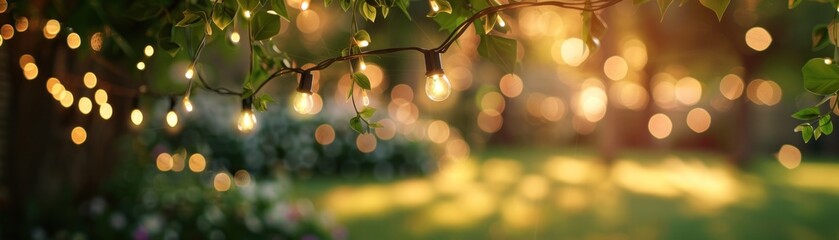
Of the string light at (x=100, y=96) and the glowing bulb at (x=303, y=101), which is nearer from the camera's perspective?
the glowing bulb at (x=303, y=101)

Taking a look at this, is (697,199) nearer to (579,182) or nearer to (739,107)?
(579,182)

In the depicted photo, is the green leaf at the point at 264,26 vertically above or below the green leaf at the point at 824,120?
above

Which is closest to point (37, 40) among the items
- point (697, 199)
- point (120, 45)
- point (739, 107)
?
point (120, 45)

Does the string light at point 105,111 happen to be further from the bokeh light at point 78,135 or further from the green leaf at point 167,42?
the green leaf at point 167,42

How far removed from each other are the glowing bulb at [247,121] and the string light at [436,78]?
0.52 meters

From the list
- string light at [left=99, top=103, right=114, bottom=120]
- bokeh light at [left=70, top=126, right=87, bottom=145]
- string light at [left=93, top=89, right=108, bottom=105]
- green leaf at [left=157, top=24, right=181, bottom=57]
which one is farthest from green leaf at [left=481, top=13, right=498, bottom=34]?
bokeh light at [left=70, top=126, right=87, bottom=145]

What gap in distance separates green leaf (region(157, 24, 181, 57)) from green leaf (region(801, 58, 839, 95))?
5.54 feet

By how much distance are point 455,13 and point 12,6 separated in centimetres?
222

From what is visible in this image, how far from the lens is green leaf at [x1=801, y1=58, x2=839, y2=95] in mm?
1848

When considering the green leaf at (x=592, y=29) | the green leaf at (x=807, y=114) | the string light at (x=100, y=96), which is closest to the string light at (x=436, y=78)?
the green leaf at (x=592, y=29)

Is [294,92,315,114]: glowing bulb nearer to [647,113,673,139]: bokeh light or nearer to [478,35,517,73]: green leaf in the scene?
[478,35,517,73]: green leaf

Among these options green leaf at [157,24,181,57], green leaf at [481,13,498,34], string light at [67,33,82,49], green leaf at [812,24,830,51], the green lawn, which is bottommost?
the green lawn

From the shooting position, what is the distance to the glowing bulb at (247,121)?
207 cm

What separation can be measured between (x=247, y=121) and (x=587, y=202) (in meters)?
8.34
